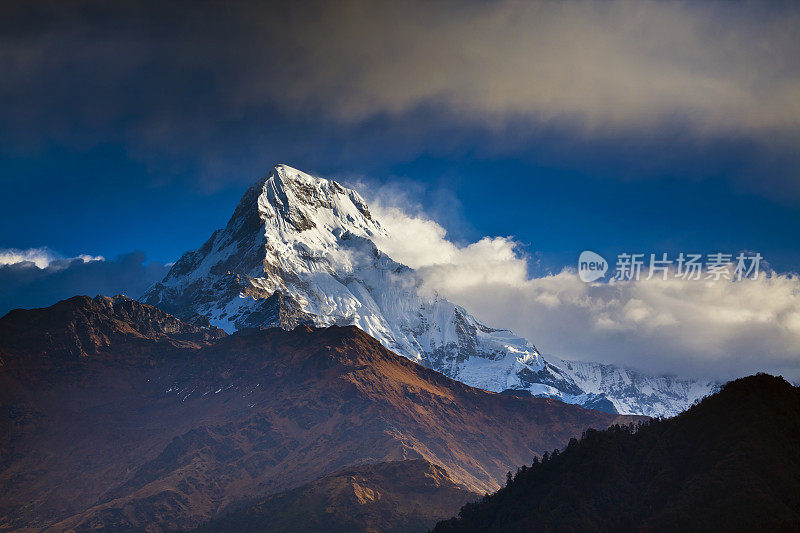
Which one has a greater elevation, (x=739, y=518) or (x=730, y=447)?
(x=730, y=447)

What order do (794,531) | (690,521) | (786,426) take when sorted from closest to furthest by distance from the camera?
(794,531) → (690,521) → (786,426)

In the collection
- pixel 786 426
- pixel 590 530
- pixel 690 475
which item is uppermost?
pixel 786 426

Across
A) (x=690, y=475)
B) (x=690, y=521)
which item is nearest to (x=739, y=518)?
(x=690, y=521)

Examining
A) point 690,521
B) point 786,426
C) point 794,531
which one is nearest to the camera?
point 794,531

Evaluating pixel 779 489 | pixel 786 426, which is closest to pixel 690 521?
pixel 779 489

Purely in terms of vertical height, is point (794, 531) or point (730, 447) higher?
point (730, 447)

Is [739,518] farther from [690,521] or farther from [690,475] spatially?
[690,475]

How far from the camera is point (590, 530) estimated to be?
19912 cm

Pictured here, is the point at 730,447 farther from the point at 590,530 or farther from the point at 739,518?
the point at 590,530

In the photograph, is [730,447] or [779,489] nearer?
[779,489]

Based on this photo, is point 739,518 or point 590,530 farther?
point 590,530

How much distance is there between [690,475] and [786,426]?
87.1 ft

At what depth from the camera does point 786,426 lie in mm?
197625

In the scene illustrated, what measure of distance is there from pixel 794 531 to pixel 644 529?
3242cm
